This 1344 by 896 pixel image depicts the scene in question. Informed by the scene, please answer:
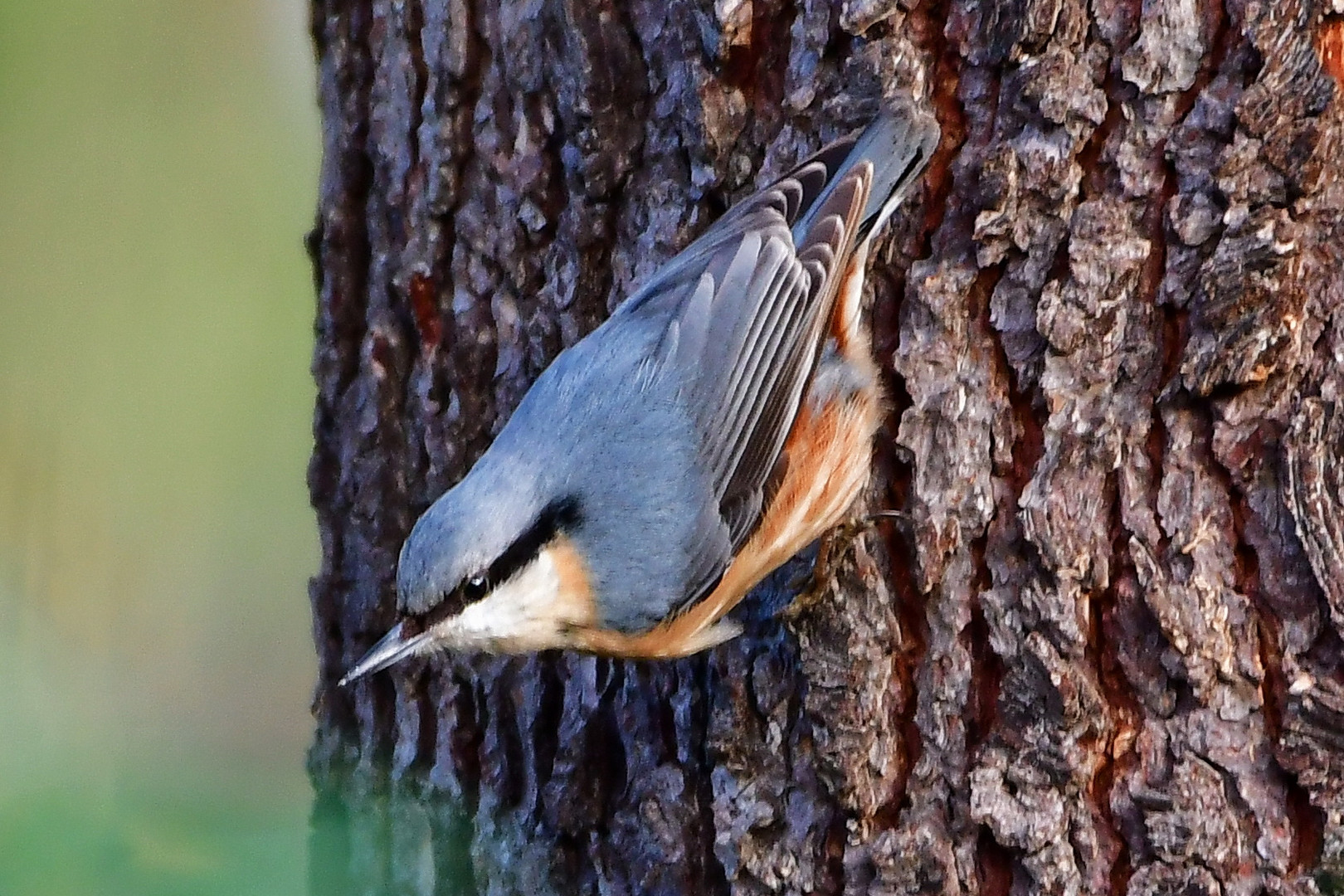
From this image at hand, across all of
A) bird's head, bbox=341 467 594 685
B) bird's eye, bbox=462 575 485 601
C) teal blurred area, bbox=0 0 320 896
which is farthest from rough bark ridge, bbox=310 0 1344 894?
teal blurred area, bbox=0 0 320 896

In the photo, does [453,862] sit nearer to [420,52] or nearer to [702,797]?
[702,797]

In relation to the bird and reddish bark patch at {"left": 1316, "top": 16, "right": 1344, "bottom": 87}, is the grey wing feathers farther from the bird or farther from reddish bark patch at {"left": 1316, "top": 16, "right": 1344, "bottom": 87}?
reddish bark patch at {"left": 1316, "top": 16, "right": 1344, "bottom": 87}

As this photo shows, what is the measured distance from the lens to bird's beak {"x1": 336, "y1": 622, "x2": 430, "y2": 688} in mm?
1671

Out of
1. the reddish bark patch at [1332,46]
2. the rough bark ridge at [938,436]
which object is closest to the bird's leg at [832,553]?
the rough bark ridge at [938,436]

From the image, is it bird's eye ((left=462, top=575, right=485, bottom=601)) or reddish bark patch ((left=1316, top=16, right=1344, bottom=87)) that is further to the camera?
bird's eye ((left=462, top=575, right=485, bottom=601))

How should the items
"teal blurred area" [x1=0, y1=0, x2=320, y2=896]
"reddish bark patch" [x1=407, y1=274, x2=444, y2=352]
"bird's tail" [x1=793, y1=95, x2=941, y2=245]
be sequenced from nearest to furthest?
"bird's tail" [x1=793, y1=95, x2=941, y2=245], "reddish bark patch" [x1=407, y1=274, x2=444, y2=352], "teal blurred area" [x1=0, y1=0, x2=320, y2=896]

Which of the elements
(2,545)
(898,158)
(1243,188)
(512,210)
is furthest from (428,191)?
(1243,188)

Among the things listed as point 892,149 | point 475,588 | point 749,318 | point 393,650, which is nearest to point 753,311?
point 749,318

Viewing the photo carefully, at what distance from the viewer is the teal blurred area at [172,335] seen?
285 centimetres

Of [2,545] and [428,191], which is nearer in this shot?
[428,191]

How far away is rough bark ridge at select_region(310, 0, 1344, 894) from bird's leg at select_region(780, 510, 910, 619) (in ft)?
0.07

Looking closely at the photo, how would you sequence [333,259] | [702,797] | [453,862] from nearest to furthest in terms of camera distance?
[702,797] → [453,862] → [333,259]

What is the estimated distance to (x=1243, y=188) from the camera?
1.45 metres

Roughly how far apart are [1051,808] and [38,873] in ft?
3.83
